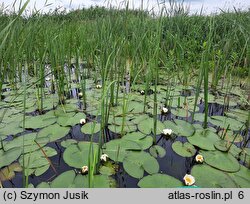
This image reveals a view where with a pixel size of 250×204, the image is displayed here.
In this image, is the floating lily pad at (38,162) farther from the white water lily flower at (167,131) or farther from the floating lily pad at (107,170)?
the white water lily flower at (167,131)

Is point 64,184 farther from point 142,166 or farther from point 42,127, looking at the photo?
point 42,127

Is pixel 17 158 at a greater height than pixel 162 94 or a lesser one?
lesser

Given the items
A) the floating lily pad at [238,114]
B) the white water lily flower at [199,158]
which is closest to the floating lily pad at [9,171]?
the white water lily flower at [199,158]

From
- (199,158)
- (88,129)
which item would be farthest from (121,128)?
(199,158)

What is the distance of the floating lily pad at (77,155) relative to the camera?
47.0 inches

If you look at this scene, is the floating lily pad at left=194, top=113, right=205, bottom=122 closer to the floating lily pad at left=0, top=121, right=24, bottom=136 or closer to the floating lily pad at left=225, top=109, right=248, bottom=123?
the floating lily pad at left=225, top=109, right=248, bottom=123

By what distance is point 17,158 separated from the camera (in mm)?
1225

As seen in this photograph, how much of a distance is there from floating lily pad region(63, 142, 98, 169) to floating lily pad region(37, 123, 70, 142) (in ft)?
0.56

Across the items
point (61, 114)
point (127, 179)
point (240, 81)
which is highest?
point (240, 81)

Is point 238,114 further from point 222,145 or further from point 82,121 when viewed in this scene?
point 82,121

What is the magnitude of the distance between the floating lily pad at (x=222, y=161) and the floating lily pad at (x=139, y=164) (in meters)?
0.33

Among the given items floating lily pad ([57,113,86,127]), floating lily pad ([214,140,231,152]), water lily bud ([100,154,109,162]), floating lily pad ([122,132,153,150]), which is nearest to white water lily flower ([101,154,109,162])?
water lily bud ([100,154,109,162])

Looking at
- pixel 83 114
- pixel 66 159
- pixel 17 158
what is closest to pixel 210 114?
pixel 83 114
